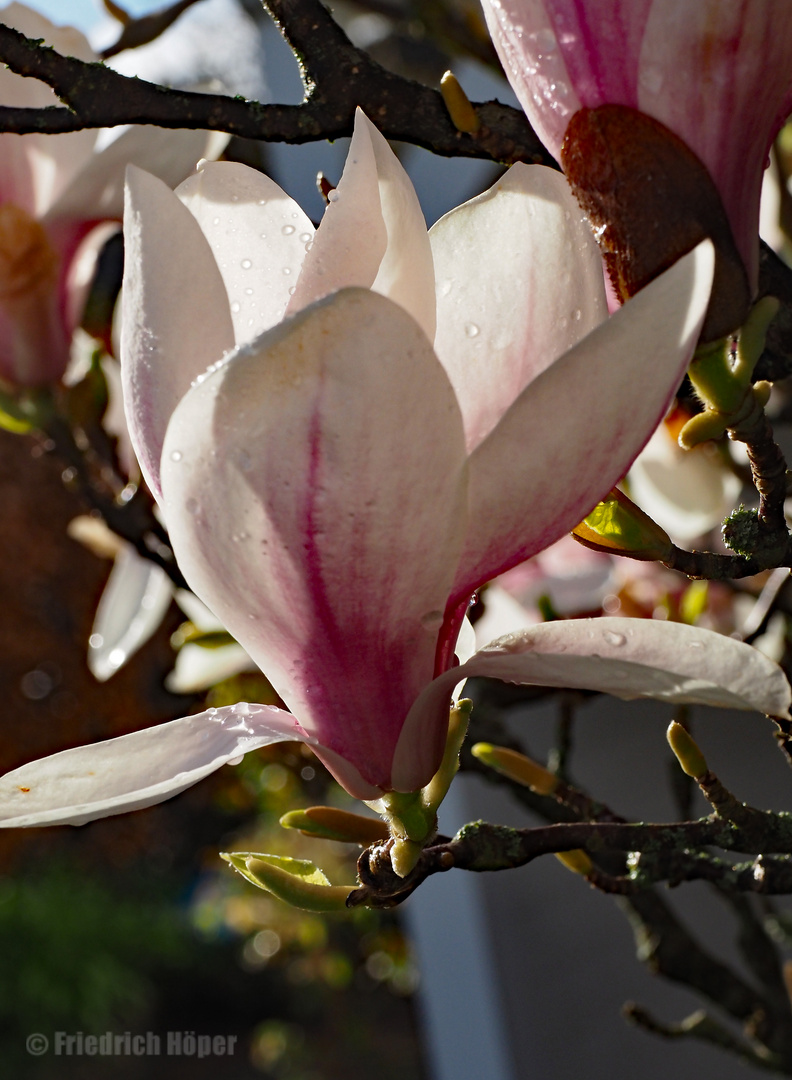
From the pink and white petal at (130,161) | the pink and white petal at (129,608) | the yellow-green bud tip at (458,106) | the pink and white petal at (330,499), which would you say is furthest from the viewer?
the pink and white petal at (129,608)

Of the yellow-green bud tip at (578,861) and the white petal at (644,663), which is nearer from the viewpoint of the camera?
the white petal at (644,663)

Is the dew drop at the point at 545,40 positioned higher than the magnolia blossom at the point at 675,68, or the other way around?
the dew drop at the point at 545,40

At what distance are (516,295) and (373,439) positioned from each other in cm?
8

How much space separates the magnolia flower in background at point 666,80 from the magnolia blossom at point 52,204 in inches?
11.5

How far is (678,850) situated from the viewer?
331mm

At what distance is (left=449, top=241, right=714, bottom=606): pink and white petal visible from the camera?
0.19 m

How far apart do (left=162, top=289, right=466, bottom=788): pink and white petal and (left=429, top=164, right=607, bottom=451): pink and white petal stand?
0.12ft

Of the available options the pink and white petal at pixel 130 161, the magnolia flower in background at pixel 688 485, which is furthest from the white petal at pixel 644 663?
the magnolia flower in background at pixel 688 485

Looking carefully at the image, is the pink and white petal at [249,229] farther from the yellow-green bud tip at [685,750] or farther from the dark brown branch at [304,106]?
the yellow-green bud tip at [685,750]

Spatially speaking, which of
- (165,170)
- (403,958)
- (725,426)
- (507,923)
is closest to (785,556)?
(725,426)

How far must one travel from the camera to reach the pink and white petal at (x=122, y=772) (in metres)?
0.23

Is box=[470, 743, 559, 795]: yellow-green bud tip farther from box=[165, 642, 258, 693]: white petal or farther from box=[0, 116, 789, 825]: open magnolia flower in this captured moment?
box=[165, 642, 258, 693]: white petal

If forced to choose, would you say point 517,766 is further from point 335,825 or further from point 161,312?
point 161,312

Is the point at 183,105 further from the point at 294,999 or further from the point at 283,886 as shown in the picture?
the point at 294,999
